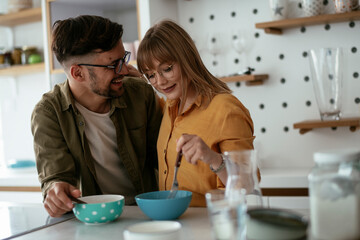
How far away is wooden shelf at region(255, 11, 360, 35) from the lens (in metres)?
2.65

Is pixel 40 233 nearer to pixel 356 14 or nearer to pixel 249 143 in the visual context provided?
pixel 249 143

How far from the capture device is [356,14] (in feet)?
8.61

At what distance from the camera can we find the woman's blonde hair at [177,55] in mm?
1751

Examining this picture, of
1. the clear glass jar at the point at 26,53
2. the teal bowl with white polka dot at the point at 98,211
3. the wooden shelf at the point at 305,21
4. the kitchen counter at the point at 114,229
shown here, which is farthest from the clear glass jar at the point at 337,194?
the clear glass jar at the point at 26,53

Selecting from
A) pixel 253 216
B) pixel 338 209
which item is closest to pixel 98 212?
pixel 253 216

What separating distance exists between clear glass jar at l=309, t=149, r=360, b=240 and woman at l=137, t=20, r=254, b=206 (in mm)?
659

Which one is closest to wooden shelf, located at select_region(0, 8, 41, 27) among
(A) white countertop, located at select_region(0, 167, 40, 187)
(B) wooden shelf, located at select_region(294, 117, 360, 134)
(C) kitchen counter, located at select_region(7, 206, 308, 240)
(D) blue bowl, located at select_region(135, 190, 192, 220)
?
(A) white countertop, located at select_region(0, 167, 40, 187)

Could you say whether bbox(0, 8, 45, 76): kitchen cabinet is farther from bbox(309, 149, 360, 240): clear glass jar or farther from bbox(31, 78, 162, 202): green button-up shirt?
bbox(309, 149, 360, 240): clear glass jar

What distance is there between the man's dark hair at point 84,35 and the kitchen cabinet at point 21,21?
6.20ft

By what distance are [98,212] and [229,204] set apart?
576mm

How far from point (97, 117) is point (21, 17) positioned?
7.54ft

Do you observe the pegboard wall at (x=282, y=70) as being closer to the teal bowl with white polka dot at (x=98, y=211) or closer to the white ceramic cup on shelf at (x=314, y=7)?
the white ceramic cup on shelf at (x=314, y=7)

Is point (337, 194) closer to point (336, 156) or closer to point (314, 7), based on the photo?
point (336, 156)

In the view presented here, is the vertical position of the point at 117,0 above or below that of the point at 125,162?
above
